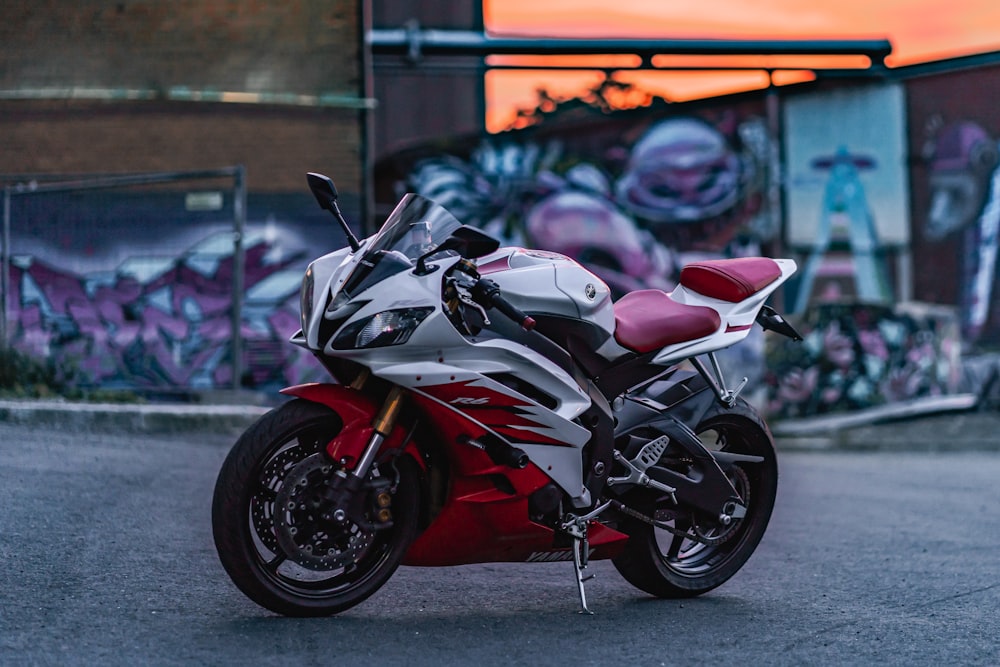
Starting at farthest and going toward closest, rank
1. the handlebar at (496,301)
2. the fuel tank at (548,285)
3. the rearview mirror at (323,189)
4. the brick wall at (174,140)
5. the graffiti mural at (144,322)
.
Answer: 1. the brick wall at (174,140)
2. the graffiti mural at (144,322)
3. the fuel tank at (548,285)
4. the rearview mirror at (323,189)
5. the handlebar at (496,301)

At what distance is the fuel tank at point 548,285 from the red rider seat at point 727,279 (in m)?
0.51

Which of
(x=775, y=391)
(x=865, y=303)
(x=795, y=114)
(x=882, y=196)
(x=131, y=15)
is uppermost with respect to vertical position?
(x=131, y=15)

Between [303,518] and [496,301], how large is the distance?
0.93 m

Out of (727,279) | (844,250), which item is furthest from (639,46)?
(727,279)

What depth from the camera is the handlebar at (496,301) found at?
4.32 metres

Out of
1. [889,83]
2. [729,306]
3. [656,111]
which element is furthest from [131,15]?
[729,306]

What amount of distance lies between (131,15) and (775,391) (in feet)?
31.6

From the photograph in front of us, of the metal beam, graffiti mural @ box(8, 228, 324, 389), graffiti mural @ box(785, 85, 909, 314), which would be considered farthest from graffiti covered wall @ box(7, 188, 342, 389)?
the metal beam

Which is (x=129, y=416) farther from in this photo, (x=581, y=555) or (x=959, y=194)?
(x=959, y=194)

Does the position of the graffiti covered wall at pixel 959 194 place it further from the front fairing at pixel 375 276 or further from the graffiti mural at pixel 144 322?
the front fairing at pixel 375 276

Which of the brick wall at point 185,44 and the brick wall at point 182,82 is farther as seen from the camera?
the brick wall at point 185,44

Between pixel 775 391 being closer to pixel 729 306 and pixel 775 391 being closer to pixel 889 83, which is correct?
pixel 889 83

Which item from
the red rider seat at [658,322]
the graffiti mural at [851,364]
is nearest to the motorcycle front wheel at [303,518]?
the red rider seat at [658,322]

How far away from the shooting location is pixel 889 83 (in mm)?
18781
